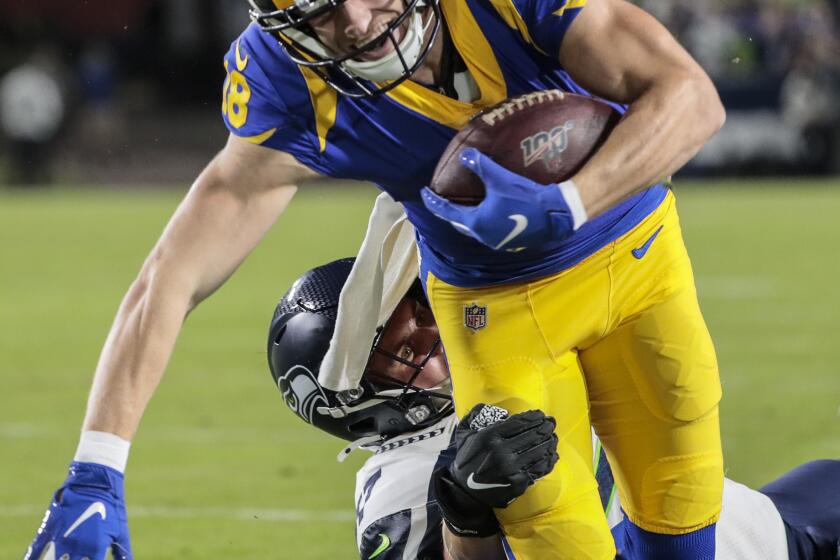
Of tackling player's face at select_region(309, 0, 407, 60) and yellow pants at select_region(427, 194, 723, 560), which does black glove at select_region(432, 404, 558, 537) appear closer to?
yellow pants at select_region(427, 194, 723, 560)

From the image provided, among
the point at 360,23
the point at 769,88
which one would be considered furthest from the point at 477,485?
the point at 769,88

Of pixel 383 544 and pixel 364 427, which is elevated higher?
pixel 364 427

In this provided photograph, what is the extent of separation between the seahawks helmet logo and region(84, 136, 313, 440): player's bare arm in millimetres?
489

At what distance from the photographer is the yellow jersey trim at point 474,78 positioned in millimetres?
3074

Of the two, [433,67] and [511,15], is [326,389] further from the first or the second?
[511,15]

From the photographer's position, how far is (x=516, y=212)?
2750mm

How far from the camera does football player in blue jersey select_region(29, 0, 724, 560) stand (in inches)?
116

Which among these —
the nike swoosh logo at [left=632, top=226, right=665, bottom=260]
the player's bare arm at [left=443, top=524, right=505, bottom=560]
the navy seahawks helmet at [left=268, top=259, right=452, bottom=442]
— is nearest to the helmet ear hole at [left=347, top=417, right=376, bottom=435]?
the navy seahawks helmet at [left=268, top=259, right=452, bottom=442]

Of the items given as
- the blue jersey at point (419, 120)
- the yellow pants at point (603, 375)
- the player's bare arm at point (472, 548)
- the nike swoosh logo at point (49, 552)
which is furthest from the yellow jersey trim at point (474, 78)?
the nike swoosh logo at point (49, 552)

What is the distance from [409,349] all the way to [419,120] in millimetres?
775

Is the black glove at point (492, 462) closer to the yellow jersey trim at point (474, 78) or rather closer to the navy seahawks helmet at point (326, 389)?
the navy seahawks helmet at point (326, 389)

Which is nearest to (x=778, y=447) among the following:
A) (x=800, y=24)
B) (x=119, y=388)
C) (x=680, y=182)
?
→ (x=119, y=388)

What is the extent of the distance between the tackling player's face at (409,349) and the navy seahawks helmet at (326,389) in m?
0.01

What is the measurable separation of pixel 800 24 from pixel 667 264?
15.4 meters
